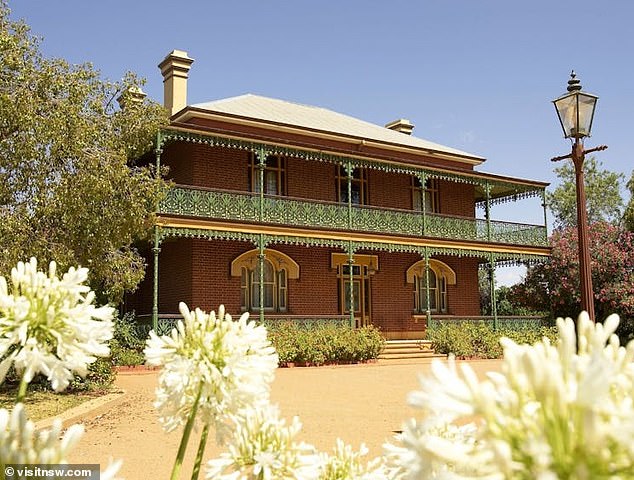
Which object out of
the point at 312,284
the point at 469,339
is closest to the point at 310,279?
the point at 312,284

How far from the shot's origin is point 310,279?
2206cm

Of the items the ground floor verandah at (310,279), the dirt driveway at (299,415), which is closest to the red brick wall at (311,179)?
the ground floor verandah at (310,279)

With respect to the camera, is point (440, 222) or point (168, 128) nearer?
point (168, 128)

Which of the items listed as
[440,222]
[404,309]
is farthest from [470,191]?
[404,309]

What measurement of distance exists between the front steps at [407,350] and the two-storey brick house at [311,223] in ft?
3.69

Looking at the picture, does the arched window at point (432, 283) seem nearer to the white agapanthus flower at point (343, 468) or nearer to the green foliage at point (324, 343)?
the green foliage at point (324, 343)

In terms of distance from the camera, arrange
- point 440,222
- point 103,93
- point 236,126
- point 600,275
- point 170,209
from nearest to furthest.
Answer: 1. point 103,93
2. point 170,209
3. point 236,126
4. point 440,222
5. point 600,275

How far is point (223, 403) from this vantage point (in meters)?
1.44

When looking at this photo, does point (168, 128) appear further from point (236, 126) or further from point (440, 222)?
point (440, 222)

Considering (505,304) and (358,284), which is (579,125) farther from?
(505,304)

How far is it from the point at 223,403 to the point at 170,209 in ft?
55.2

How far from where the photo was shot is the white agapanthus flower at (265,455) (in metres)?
1.31

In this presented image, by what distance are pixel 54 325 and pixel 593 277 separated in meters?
27.8

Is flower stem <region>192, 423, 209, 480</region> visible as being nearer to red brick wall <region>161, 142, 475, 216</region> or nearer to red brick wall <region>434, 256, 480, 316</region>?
red brick wall <region>161, 142, 475, 216</region>
